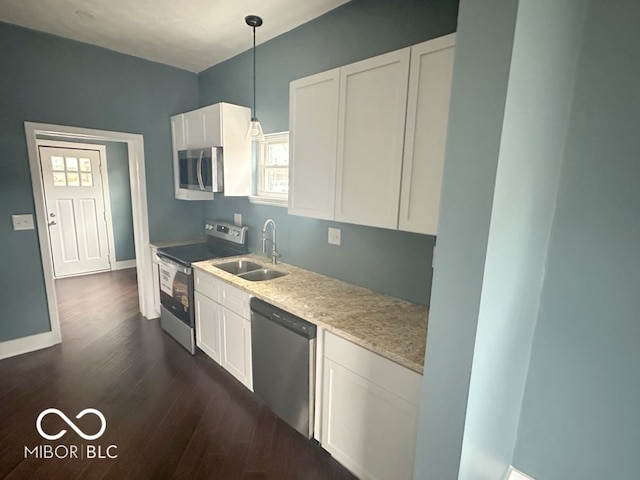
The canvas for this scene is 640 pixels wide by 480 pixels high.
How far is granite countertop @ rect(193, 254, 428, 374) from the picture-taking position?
149 centimetres

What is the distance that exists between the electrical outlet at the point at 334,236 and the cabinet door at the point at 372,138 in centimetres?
49

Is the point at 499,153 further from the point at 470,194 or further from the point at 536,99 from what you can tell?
the point at 536,99

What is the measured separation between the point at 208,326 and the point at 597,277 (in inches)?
106

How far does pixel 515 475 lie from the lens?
5.81 feet

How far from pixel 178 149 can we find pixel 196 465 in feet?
10.0

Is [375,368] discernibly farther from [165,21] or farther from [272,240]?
[165,21]

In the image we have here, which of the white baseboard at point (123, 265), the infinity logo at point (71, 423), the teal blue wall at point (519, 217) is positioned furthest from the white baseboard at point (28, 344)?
the teal blue wall at point (519, 217)

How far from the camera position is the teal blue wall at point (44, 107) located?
2.74 metres

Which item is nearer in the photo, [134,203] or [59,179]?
[134,203]

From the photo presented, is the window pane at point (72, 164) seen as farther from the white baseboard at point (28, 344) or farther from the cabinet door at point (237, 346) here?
the cabinet door at point (237, 346)

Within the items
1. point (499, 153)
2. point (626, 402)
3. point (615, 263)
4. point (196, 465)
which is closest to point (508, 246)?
point (499, 153)

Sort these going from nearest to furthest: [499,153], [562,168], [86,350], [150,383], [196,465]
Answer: [499,153], [562,168], [196,465], [150,383], [86,350]

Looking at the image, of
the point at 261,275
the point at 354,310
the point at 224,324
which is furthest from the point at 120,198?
the point at 354,310

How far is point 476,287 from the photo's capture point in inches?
37.7
